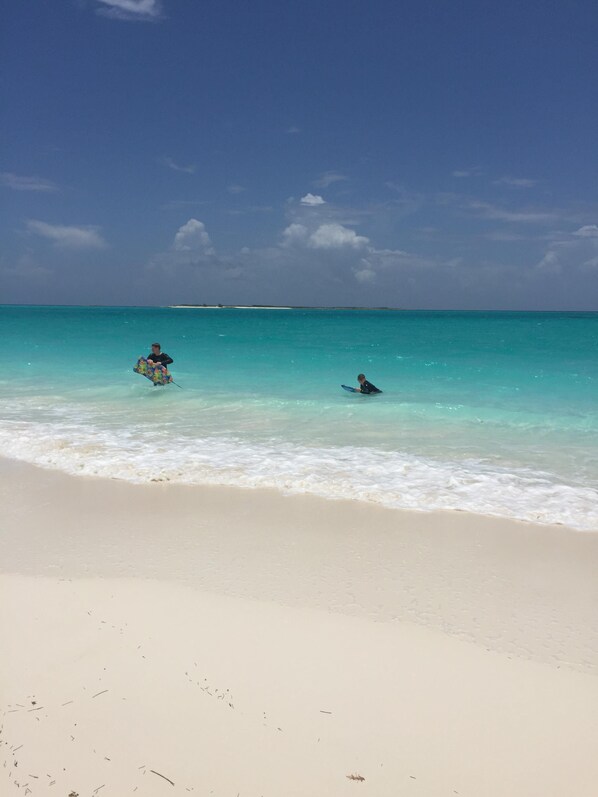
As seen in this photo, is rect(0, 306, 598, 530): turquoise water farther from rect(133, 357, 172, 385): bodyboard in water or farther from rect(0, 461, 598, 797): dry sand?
rect(0, 461, 598, 797): dry sand

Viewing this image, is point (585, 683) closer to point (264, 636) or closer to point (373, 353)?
point (264, 636)

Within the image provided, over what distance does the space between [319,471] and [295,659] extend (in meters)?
4.58

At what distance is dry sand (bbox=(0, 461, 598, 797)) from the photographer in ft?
9.51

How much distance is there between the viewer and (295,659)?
3.77m

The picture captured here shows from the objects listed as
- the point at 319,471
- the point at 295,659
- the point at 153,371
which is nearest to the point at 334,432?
the point at 319,471

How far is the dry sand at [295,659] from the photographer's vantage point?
2.90 meters

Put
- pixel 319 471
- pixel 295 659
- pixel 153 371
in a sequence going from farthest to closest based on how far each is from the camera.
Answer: pixel 153 371 < pixel 319 471 < pixel 295 659

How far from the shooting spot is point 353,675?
3615 millimetres

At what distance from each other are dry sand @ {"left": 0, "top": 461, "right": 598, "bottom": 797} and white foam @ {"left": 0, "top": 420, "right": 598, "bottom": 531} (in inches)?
35.9

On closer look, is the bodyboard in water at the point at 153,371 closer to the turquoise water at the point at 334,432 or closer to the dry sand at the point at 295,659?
the turquoise water at the point at 334,432

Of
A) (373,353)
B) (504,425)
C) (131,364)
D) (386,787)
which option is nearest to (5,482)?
(386,787)

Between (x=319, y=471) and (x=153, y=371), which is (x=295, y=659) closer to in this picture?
(x=319, y=471)

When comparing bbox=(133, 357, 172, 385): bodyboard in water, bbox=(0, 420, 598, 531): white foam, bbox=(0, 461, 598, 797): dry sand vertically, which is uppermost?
bbox=(133, 357, 172, 385): bodyboard in water

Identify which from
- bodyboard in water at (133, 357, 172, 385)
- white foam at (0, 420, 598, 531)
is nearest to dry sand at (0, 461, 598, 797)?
white foam at (0, 420, 598, 531)
